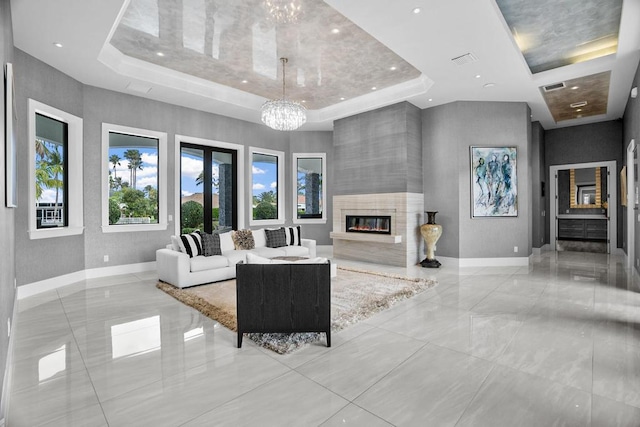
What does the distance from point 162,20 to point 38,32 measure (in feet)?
4.74

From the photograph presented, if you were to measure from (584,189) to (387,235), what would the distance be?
8.86 meters

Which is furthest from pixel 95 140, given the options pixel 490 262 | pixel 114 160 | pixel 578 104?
pixel 578 104

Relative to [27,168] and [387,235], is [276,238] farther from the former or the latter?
[27,168]

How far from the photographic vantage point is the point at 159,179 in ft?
21.3

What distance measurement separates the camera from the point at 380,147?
6949mm

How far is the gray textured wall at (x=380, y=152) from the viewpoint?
6.60 m

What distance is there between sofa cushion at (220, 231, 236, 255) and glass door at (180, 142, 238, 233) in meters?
1.55

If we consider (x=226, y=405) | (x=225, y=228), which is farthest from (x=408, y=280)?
(x=225, y=228)

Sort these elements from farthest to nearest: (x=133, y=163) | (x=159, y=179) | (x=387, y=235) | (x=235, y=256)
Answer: (x=387, y=235)
(x=159, y=179)
(x=133, y=163)
(x=235, y=256)

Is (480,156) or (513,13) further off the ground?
(513,13)

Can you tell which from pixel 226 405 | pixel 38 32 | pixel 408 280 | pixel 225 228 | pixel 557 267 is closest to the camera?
pixel 226 405

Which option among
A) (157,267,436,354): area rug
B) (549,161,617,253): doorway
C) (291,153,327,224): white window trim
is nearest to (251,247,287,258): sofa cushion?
(157,267,436,354): area rug

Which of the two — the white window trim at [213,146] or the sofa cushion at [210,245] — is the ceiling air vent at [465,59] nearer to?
the sofa cushion at [210,245]

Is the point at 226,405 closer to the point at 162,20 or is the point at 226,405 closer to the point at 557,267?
the point at 162,20
